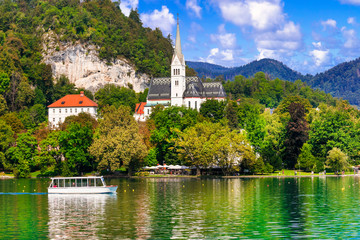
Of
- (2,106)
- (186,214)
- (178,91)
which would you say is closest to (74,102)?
(2,106)

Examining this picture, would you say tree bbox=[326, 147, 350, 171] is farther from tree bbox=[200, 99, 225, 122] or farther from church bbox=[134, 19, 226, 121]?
church bbox=[134, 19, 226, 121]

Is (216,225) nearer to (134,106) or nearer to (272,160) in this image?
(272,160)

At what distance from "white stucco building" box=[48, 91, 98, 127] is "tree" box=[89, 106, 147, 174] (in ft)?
181

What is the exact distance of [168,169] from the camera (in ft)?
396

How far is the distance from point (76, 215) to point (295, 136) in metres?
80.9

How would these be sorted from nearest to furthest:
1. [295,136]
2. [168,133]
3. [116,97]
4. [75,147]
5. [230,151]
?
1. [230,151]
2. [75,147]
3. [168,133]
4. [295,136]
5. [116,97]

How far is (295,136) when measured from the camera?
125 metres

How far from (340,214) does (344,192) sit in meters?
22.4

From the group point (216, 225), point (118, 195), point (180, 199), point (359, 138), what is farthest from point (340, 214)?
point (359, 138)

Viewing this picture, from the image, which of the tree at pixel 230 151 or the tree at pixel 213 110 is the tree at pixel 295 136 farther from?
the tree at pixel 213 110

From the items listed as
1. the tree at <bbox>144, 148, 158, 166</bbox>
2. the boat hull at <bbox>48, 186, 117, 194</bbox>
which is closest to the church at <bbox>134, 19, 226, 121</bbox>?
the tree at <bbox>144, 148, 158, 166</bbox>

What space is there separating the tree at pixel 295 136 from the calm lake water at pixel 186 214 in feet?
144

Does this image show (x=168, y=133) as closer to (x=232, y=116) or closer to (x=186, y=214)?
(x=232, y=116)

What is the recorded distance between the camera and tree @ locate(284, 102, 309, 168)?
124m
